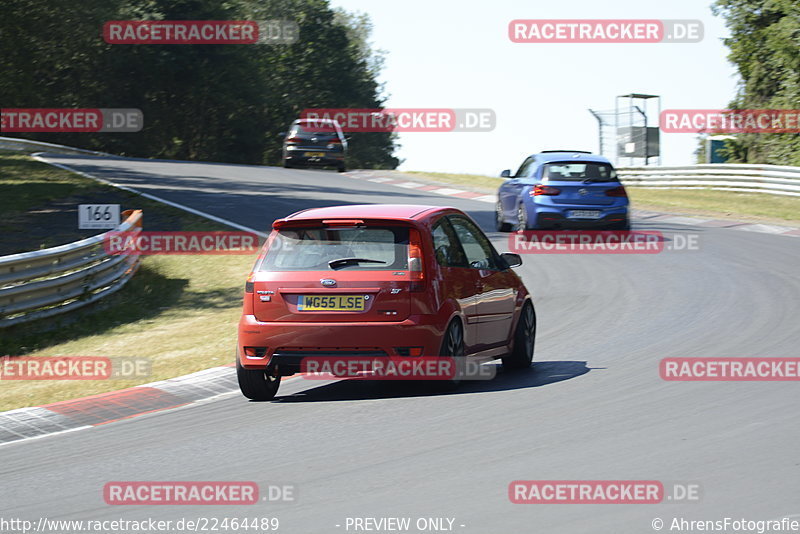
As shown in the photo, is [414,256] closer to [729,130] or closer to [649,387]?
[649,387]

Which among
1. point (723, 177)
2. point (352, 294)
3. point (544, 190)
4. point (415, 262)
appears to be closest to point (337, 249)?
point (352, 294)

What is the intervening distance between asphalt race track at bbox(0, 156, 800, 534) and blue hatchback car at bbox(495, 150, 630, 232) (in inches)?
300

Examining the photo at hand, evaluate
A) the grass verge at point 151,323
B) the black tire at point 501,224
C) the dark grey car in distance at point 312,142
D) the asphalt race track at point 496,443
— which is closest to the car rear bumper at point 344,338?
the asphalt race track at point 496,443

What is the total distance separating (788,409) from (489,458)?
8.06 feet

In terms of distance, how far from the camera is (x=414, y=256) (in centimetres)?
879

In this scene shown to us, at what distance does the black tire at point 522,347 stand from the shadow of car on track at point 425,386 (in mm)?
95

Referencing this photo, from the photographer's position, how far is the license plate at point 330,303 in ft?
28.5

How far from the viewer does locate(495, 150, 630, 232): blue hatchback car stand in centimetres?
2038

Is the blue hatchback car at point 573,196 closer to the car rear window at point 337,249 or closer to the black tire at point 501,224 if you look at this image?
the black tire at point 501,224

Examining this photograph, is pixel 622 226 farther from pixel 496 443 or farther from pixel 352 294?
pixel 496 443

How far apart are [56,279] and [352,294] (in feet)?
24.2

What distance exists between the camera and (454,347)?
359 inches

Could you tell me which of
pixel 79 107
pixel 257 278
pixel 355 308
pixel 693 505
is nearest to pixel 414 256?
pixel 355 308

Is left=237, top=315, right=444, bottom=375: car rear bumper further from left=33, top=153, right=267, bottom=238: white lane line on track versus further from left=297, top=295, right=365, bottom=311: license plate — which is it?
left=33, top=153, right=267, bottom=238: white lane line on track
